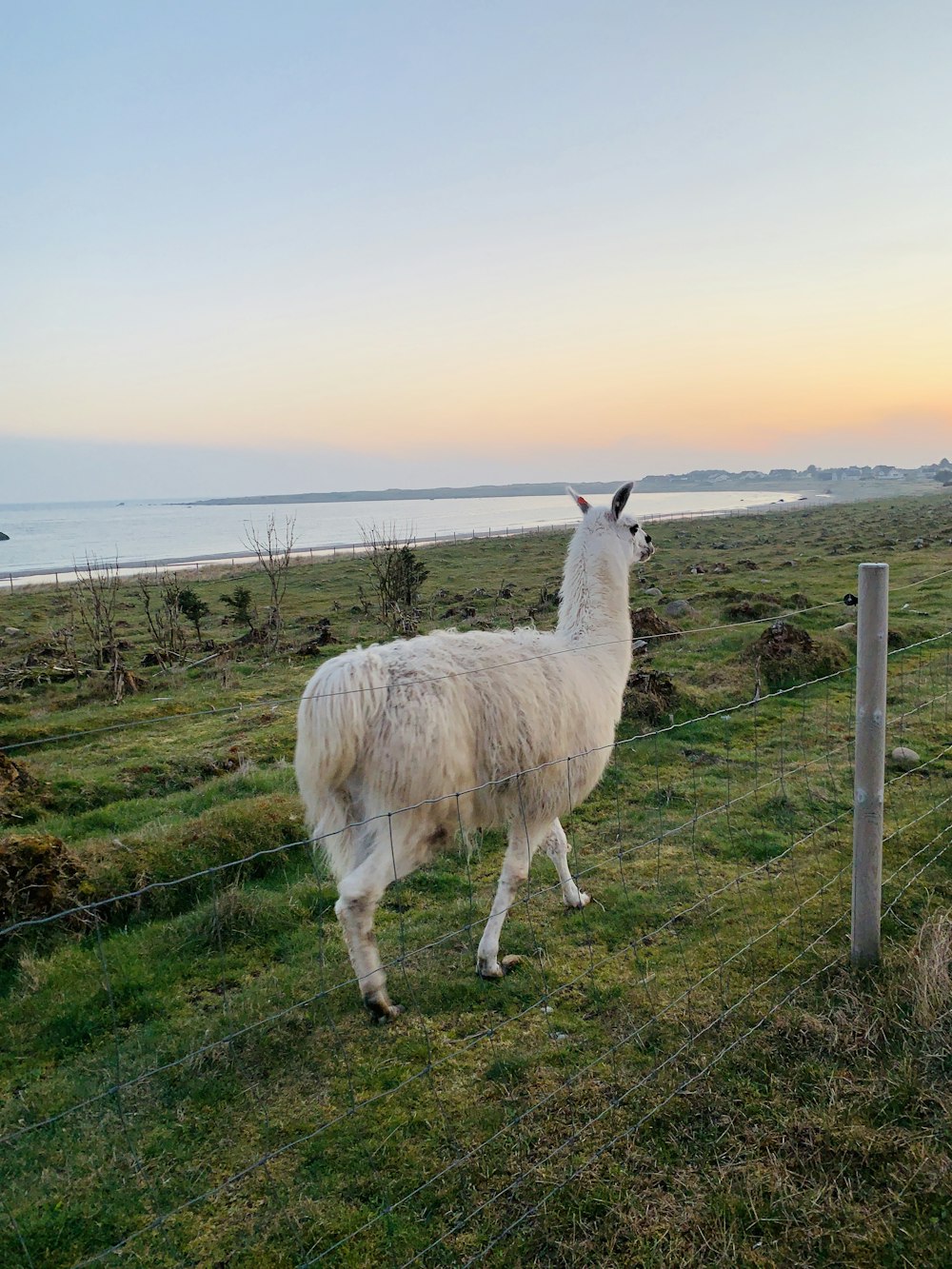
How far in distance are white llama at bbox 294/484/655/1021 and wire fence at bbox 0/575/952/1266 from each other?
0.16 m

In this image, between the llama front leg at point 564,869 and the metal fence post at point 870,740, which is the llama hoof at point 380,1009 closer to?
the llama front leg at point 564,869

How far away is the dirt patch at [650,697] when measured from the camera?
370 inches

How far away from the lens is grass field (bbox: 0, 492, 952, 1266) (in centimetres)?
280

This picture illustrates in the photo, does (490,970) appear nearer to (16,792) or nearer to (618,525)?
(618,525)

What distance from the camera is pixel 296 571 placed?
122ft

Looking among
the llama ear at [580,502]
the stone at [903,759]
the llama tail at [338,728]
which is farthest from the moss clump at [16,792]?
the stone at [903,759]

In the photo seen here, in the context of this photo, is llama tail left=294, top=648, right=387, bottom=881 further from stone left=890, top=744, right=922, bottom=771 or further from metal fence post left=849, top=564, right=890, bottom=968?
stone left=890, top=744, right=922, bottom=771

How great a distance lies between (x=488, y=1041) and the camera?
3.95 metres

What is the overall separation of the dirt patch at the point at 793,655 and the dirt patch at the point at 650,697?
174 cm

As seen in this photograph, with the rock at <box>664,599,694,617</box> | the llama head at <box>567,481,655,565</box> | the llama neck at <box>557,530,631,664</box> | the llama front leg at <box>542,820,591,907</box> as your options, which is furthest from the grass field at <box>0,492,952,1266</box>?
the rock at <box>664,599,694,617</box>

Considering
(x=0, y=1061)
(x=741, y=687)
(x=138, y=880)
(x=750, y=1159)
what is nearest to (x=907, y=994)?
(x=750, y=1159)

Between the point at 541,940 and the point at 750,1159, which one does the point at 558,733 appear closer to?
the point at 541,940

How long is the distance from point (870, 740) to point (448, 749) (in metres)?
2.14

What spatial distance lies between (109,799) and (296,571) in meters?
30.1
